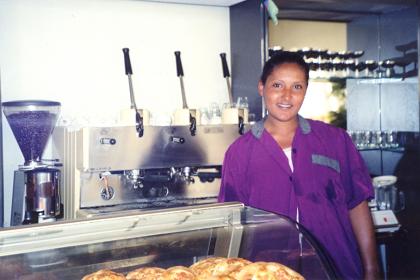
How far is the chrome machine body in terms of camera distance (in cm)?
301

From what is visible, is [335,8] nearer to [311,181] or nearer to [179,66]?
[179,66]

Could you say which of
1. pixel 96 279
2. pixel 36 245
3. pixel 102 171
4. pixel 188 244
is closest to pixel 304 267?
pixel 188 244

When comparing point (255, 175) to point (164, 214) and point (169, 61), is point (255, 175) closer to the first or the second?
point (164, 214)

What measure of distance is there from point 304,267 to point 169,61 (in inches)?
96.8

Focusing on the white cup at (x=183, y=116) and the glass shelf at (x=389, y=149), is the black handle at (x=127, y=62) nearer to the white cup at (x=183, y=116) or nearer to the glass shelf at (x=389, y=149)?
the white cup at (x=183, y=116)

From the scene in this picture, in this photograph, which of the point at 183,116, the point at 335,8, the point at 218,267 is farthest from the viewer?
the point at 335,8

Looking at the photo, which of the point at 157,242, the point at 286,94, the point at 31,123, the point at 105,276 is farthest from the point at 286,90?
the point at 31,123

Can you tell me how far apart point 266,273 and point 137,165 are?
5.56ft

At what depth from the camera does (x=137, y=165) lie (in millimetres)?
3113

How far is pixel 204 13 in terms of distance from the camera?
4074mm

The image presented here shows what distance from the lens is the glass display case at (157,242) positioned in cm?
149

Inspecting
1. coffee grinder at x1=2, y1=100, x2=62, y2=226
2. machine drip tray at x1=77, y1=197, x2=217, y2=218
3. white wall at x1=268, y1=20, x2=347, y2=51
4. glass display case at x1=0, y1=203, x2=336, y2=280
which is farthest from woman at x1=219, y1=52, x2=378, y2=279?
white wall at x1=268, y1=20, x2=347, y2=51

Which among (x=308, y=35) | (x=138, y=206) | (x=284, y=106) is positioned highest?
(x=308, y=35)

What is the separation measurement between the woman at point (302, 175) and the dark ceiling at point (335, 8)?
49.3 inches
